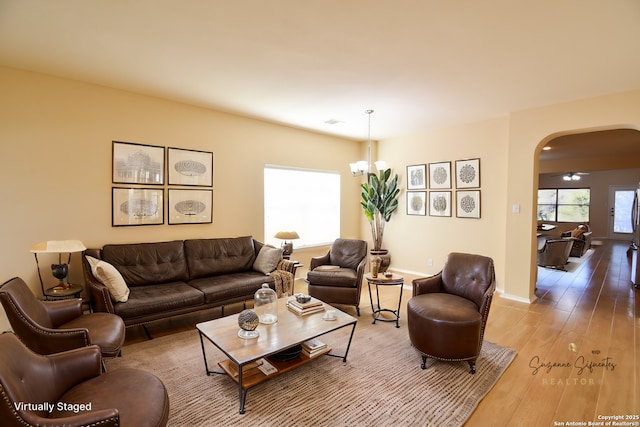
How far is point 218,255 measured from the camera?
13.5 feet

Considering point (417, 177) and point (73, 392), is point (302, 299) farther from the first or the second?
point (417, 177)

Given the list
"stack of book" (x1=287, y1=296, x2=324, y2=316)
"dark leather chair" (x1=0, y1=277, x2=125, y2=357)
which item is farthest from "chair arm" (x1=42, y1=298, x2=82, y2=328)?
"stack of book" (x1=287, y1=296, x2=324, y2=316)

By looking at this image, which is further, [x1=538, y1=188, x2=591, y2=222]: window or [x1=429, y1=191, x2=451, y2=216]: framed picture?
[x1=538, y1=188, x2=591, y2=222]: window

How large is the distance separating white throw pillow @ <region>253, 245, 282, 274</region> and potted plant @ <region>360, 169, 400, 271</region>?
2558mm

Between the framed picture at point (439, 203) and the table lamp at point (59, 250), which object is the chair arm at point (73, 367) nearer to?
the table lamp at point (59, 250)

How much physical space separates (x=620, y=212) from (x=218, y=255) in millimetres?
13796

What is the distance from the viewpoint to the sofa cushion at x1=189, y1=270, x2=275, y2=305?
348 centimetres

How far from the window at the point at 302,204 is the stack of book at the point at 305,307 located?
2.33 metres

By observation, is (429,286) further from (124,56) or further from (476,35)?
(124,56)

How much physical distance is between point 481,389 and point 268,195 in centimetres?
390

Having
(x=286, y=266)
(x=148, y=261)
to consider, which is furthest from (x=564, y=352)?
(x=148, y=261)

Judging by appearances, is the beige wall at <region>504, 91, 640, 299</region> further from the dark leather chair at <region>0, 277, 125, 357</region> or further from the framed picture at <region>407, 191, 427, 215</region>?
the dark leather chair at <region>0, 277, 125, 357</region>

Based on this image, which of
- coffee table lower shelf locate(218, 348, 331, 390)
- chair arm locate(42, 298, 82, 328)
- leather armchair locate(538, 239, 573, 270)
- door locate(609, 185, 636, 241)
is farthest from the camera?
door locate(609, 185, 636, 241)

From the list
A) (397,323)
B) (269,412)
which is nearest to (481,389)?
(397,323)
